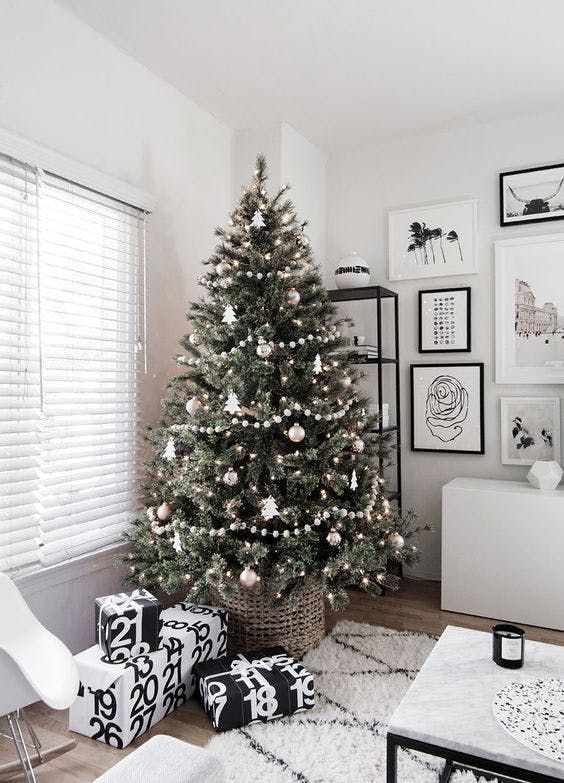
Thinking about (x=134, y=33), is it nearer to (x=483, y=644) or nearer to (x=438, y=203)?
(x=438, y=203)

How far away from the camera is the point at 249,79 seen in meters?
3.17

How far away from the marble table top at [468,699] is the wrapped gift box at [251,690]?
616mm

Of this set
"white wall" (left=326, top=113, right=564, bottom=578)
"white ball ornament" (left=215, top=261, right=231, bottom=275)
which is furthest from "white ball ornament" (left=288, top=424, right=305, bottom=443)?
"white wall" (left=326, top=113, right=564, bottom=578)

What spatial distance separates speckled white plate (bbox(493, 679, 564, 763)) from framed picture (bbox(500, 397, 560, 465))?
2.03 metres

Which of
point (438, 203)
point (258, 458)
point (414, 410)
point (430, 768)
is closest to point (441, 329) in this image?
point (414, 410)

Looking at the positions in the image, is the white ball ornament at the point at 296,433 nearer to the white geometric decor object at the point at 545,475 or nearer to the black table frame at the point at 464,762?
the black table frame at the point at 464,762

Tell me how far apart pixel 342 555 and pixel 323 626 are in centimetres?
64

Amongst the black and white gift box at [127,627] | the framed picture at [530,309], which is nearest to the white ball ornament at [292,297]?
the black and white gift box at [127,627]

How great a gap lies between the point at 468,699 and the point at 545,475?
193 cm

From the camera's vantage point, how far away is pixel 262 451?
2.59 metres

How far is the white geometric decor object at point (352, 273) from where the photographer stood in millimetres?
3697

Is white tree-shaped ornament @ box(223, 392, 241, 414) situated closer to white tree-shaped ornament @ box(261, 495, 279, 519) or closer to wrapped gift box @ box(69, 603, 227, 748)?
white tree-shaped ornament @ box(261, 495, 279, 519)

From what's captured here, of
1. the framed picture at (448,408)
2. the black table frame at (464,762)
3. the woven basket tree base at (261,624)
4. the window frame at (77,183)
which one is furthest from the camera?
the framed picture at (448,408)

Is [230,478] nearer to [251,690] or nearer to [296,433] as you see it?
[296,433]
